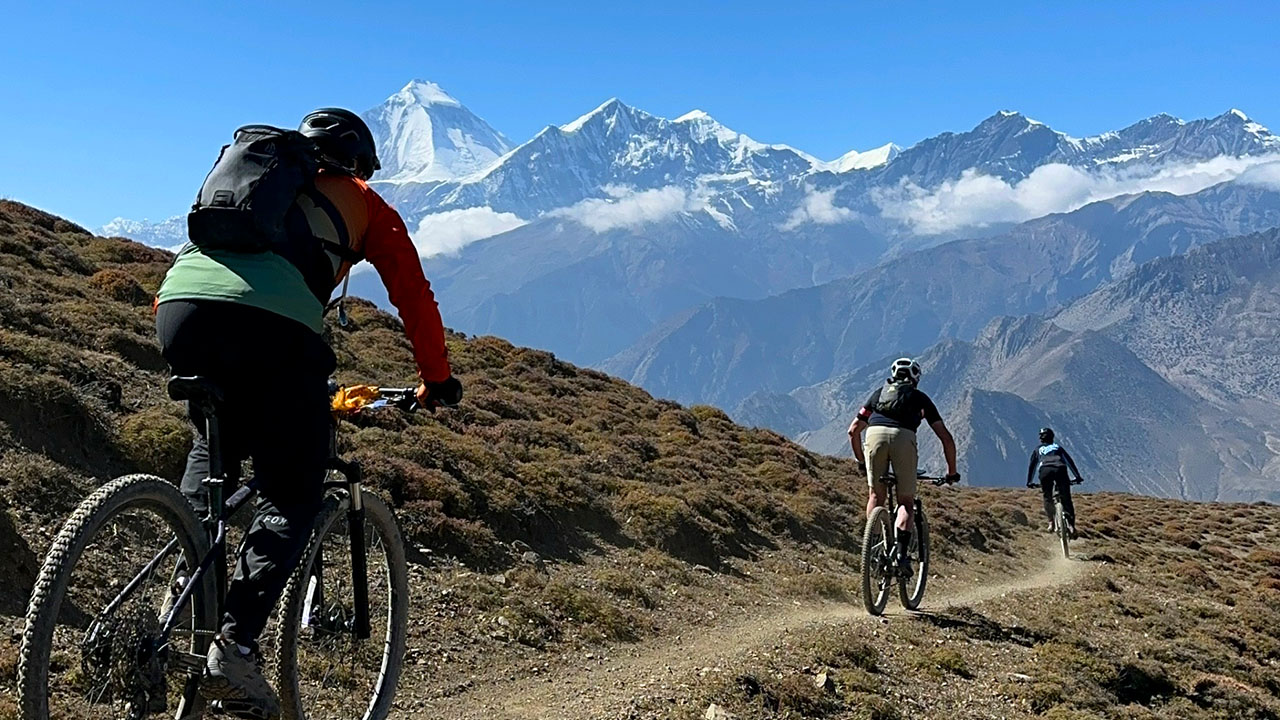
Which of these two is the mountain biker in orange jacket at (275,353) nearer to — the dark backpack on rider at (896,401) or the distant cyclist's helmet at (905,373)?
the dark backpack on rider at (896,401)

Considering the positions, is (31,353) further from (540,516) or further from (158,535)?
(158,535)

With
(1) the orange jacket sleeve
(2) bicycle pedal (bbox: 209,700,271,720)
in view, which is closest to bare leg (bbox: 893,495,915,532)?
(1) the orange jacket sleeve

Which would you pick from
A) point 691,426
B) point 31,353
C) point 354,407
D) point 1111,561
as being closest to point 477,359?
point 691,426

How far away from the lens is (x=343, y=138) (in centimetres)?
439

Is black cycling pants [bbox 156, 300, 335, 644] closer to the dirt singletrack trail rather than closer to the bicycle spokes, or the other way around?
the bicycle spokes

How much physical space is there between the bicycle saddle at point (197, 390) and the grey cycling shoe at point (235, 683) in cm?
101

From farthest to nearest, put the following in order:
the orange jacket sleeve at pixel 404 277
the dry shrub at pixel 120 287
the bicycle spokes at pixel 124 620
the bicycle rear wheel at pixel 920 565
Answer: the dry shrub at pixel 120 287 → the bicycle rear wheel at pixel 920 565 → the orange jacket sleeve at pixel 404 277 → the bicycle spokes at pixel 124 620

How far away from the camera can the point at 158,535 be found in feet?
12.7

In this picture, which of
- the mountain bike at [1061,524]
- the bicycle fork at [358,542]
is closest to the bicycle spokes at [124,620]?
the bicycle fork at [358,542]

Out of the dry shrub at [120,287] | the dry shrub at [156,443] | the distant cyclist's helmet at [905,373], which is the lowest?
the dry shrub at [156,443]

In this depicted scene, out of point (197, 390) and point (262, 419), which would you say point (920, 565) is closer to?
point (262, 419)

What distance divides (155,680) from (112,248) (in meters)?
25.9

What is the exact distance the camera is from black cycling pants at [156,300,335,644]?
377 cm

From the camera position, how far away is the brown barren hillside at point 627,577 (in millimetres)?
8266
